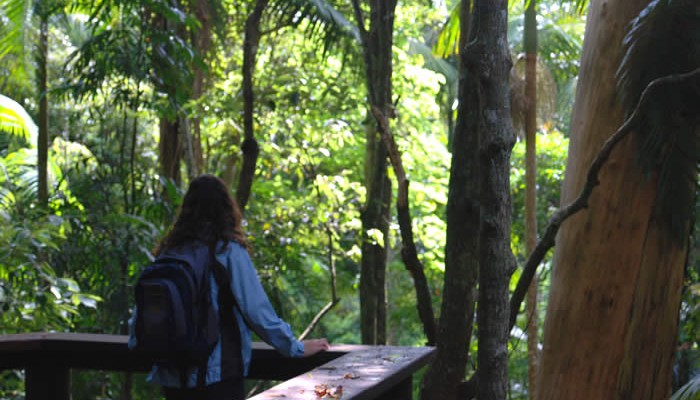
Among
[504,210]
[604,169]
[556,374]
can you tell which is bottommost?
[556,374]

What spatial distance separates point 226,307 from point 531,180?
8718mm

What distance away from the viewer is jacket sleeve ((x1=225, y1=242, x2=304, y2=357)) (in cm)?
306

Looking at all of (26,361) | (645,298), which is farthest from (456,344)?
(26,361)

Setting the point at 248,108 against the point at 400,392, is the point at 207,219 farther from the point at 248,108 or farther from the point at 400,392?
the point at 248,108

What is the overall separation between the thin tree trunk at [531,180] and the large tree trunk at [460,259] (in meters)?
5.72

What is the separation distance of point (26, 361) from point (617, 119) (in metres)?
3.17

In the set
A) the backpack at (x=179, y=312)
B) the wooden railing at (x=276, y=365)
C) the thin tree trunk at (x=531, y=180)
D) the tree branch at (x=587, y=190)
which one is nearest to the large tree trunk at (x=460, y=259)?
the tree branch at (x=587, y=190)

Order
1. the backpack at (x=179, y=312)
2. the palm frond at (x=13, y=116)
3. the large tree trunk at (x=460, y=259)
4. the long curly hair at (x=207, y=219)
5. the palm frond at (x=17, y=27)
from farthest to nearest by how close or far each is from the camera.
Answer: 1. the palm frond at (x=13, y=116)
2. the palm frond at (x=17, y=27)
3. the large tree trunk at (x=460, y=259)
4. the long curly hair at (x=207, y=219)
5. the backpack at (x=179, y=312)

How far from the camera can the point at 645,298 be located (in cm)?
472

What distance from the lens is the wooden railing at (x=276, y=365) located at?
8.97 ft

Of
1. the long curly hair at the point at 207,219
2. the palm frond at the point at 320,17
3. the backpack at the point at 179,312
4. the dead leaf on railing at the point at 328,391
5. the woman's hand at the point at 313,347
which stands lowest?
the dead leaf on railing at the point at 328,391

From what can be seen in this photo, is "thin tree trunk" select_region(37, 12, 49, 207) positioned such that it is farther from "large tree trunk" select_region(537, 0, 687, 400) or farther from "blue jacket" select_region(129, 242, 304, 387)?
"blue jacket" select_region(129, 242, 304, 387)

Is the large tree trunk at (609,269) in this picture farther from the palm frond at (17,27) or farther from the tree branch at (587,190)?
the palm frond at (17,27)

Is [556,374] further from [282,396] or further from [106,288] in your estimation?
[106,288]
